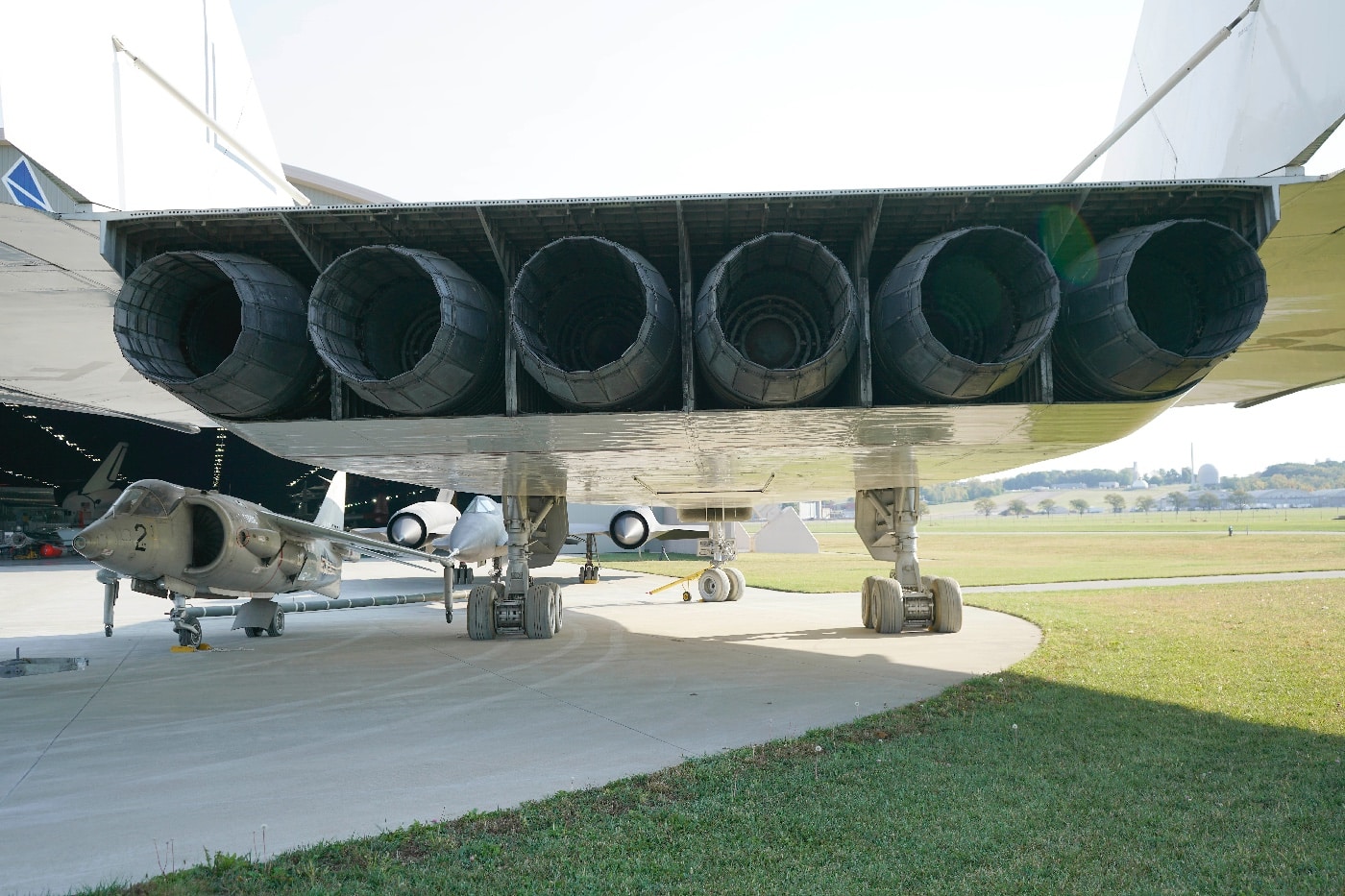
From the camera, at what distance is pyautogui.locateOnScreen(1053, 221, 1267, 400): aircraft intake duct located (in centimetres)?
463

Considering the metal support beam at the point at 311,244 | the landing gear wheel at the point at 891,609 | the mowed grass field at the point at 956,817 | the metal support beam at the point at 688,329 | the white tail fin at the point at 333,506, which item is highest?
the metal support beam at the point at 311,244

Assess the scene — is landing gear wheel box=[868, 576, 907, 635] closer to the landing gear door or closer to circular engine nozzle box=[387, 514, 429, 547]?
the landing gear door

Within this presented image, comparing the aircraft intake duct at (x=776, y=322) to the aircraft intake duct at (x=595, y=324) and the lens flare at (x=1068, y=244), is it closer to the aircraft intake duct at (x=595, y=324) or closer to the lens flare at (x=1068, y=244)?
the aircraft intake duct at (x=595, y=324)

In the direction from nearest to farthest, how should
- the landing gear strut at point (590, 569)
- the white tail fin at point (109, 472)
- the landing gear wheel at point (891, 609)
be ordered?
1. the landing gear wheel at point (891, 609)
2. the landing gear strut at point (590, 569)
3. the white tail fin at point (109, 472)

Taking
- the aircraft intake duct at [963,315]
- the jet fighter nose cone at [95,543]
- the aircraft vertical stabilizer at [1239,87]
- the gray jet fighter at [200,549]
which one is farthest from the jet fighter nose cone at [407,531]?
the aircraft vertical stabilizer at [1239,87]

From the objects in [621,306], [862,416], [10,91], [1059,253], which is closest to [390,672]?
[621,306]

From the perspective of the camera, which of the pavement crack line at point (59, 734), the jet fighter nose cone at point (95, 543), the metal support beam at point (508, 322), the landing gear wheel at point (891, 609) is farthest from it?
the landing gear wheel at point (891, 609)

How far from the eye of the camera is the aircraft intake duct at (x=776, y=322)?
188 inches

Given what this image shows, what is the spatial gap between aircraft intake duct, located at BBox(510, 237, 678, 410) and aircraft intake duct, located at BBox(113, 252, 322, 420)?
4.85ft

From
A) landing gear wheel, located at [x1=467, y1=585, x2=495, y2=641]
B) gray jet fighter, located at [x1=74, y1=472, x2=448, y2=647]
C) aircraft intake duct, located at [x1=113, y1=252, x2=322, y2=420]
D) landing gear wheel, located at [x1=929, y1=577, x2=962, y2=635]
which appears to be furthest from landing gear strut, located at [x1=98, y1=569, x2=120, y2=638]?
landing gear wheel, located at [x1=929, y1=577, x2=962, y2=635]

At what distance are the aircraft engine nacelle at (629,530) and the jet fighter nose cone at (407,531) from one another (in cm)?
541

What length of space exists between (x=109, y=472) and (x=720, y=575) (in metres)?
37.5

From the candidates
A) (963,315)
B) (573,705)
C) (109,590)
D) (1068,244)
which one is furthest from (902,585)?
(109,590)

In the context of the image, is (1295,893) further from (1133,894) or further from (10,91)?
(10,91)
